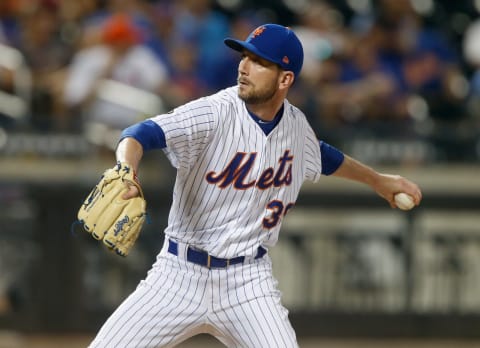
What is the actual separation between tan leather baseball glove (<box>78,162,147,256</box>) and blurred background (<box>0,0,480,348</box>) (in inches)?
165

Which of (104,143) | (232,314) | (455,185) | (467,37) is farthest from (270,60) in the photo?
(467,37)

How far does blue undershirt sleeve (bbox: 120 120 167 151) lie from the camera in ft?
14.3

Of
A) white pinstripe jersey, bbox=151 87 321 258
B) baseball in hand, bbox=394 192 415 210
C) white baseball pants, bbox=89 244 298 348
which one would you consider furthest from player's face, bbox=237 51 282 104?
baseball in hand, bbox=394 192 415 210

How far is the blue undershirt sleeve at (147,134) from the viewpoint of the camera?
4.36 m

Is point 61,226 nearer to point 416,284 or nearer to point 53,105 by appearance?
point 53,105

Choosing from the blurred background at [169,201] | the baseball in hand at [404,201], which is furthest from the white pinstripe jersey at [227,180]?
the blurred background at [169,201]

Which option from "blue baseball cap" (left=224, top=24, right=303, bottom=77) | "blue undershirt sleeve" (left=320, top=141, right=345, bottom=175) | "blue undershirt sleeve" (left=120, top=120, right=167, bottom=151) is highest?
"blue baseball cap" (left=224, top=24, right=303, bottom=77)

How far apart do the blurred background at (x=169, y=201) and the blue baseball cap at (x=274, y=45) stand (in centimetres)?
394

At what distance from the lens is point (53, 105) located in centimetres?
905

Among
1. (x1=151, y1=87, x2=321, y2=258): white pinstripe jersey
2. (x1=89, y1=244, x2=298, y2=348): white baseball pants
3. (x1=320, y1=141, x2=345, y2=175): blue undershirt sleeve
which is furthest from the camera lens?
(x1=320, y1=141, x2=345, y2=175): blue undershirt sleeve

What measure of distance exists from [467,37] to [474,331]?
127 inches

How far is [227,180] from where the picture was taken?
476 centimetres

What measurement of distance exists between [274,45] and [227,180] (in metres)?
0.63

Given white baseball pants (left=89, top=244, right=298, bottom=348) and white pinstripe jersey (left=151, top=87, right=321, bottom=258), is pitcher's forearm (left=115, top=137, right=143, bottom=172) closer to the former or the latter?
white pinstripe jersey (left=151, top=87, right=321, bottom=258)
